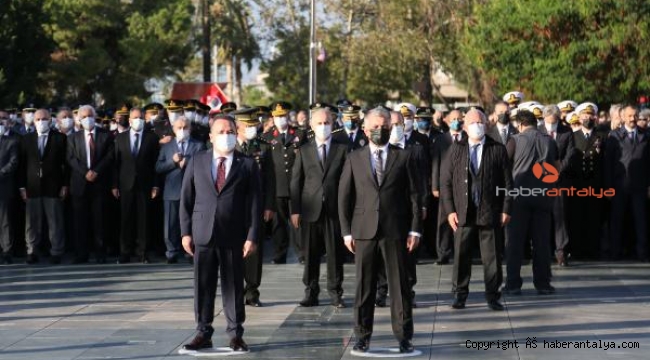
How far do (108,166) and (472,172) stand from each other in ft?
21.9

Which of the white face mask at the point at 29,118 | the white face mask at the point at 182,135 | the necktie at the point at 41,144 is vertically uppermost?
the white face mask at the point at 29,118

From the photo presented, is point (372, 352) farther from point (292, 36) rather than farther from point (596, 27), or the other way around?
point (292, 36)

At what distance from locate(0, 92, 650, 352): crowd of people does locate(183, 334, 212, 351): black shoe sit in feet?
0.06

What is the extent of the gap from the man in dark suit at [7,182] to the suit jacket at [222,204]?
24.5 ft

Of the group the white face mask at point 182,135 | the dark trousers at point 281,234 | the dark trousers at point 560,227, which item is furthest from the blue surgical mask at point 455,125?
the white face mask at point 182,135

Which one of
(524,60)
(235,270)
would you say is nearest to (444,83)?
(524,60)

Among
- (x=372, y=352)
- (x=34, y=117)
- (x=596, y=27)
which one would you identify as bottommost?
(x=372, y=352)

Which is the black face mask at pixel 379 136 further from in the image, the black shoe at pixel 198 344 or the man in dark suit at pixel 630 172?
the man in dark suit at pixel 630 172

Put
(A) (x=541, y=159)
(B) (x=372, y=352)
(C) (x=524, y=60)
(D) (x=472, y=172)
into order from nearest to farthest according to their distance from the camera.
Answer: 1. (B) (x=372, y=352)
2. (D) (x=472, y=172)
3. (A) (x=541, y=159)
4. (C) (x=524, y=60)

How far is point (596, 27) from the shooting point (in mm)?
27641

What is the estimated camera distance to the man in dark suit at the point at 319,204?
14.7 metres

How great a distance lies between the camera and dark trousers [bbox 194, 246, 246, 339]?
11977mm

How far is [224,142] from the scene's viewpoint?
39.7 ft

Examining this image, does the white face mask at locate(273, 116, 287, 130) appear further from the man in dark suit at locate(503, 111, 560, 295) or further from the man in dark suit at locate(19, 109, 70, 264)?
the man in dark suit at locate(503, 111, 560, 295)
